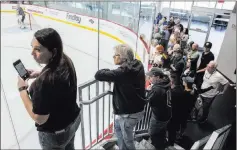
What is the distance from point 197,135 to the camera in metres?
2.64

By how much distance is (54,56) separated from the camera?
3.23 feet

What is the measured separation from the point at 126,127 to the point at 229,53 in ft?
16.1

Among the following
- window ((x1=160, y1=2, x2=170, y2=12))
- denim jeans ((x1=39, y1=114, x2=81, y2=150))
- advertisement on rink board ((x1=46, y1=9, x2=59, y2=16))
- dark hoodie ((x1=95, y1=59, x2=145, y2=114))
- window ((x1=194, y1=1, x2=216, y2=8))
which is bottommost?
denim jeans ((x1=39, y1=114, x2=81, y2=150))

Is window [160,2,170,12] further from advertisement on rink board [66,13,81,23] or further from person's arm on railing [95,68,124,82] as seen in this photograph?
person's arm on railing [95,68,124,82]

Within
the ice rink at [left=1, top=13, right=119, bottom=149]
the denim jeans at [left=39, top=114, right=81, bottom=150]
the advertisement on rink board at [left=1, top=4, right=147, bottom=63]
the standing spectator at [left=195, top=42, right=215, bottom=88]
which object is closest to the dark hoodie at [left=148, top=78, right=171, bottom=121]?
the denim jeans at [left=39, top=114, right=81, bottom=150]

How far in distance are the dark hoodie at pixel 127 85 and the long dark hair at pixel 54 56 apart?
36 centimetres

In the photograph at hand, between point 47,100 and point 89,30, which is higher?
point 47,100

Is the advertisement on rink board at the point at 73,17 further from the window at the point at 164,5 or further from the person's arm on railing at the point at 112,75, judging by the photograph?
the window at the point at 164,5

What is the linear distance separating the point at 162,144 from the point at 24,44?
4838 millimetres

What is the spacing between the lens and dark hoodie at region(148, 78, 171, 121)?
1.64 meters

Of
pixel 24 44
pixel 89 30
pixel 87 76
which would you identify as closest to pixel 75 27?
pixel 89 30

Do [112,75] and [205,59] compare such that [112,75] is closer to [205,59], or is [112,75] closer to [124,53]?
[124,53]

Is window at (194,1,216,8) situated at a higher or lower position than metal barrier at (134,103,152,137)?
higher

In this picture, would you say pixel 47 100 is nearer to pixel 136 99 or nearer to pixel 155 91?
pixel 136 99
